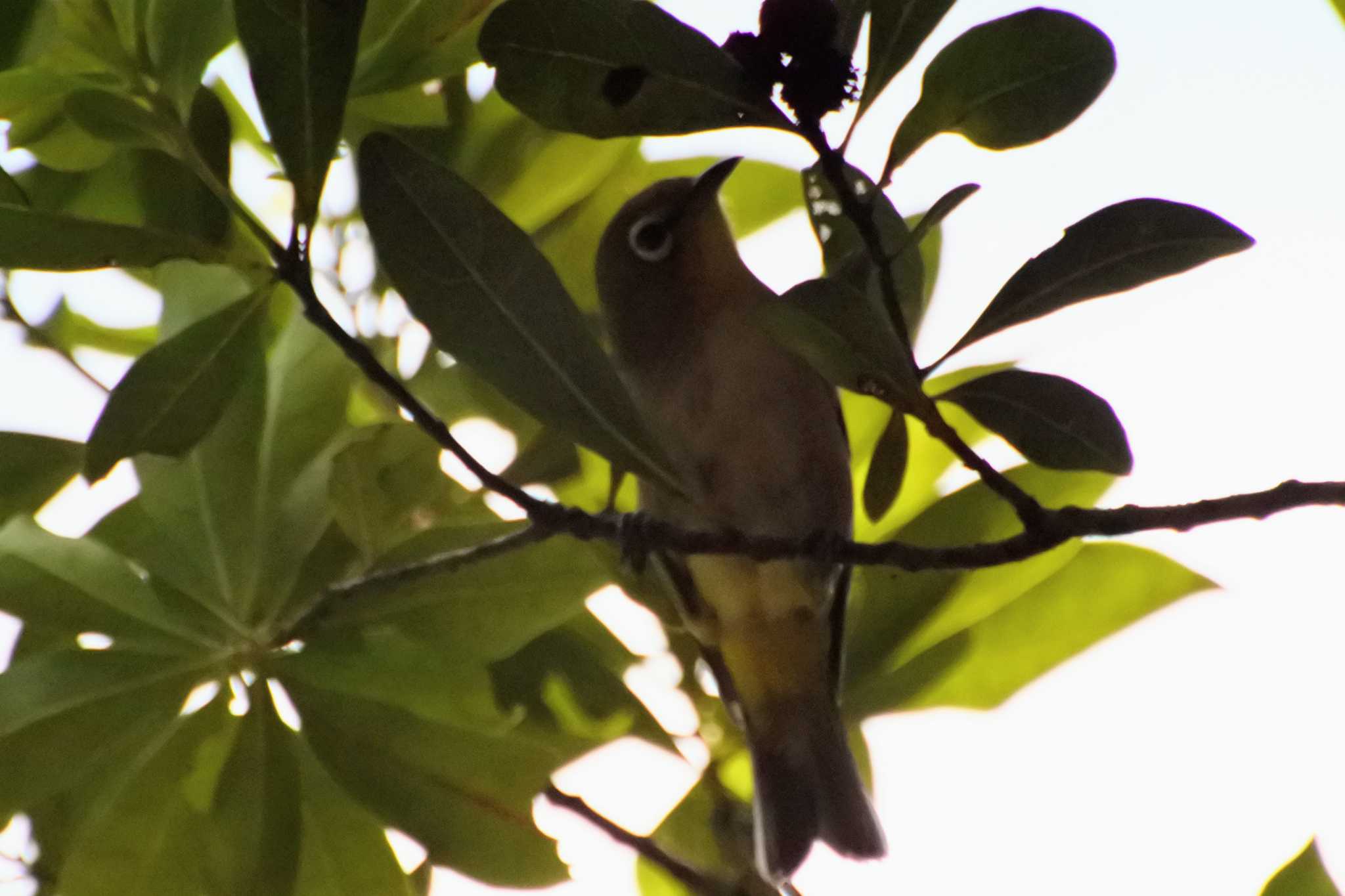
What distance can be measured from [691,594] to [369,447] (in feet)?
3.15

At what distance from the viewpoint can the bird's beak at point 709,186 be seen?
2262 millimetres

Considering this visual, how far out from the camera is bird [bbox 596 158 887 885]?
2385 mm

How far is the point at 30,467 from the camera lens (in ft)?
6.44

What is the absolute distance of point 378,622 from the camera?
1848mm

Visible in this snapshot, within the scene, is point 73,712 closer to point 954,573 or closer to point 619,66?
point 619,66

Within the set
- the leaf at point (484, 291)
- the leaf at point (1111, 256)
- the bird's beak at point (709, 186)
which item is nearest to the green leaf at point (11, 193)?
the leaf at point (484, 291)

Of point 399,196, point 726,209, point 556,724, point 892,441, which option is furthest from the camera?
point 726,209

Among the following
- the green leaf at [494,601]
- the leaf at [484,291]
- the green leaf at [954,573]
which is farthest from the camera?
the green leaf at [954,573]

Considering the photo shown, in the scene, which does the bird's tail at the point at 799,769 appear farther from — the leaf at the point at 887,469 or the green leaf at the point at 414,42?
the green leaf at the point at 414,42

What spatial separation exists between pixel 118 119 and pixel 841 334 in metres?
0.89

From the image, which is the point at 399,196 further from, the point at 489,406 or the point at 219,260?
the point at 489,406

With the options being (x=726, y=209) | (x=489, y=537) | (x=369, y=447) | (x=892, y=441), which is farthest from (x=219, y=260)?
(x=726, y=209)

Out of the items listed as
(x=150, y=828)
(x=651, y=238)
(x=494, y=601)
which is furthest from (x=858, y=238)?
(x=150, y=828)

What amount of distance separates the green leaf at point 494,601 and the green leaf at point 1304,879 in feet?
2.94
